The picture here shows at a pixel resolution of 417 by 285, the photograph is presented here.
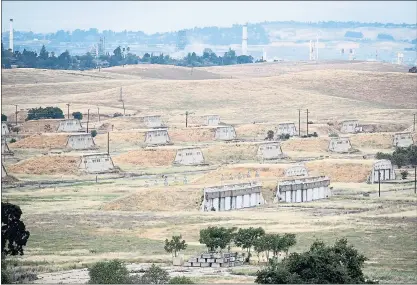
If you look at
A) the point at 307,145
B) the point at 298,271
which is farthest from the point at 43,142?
the point at 298,271

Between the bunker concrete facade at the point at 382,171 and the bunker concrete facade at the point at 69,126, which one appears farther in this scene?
the bunker concrete facade at the point at 69,126

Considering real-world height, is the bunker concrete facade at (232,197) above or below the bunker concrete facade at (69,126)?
above

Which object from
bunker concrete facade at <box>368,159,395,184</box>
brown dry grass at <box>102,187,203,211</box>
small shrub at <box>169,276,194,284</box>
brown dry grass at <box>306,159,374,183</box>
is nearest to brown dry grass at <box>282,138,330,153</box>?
brown dry grass at <box>306,159,374,183</box>

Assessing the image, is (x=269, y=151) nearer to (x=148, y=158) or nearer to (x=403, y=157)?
(x=148, y=158)

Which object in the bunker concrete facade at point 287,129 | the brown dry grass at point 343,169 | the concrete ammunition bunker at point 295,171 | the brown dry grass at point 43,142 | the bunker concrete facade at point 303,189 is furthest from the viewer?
the bunker concrete facade at point 287,129

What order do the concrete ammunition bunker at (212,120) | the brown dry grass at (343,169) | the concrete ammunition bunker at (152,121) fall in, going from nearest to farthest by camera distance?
the brown dry grass at (343,169) < the concrete ammunition bunker at (152,121) < the concrete ammunition bunker at (212,120)

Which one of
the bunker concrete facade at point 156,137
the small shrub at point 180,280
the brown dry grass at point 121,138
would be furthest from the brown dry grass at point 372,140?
the small shrub at point 180,280

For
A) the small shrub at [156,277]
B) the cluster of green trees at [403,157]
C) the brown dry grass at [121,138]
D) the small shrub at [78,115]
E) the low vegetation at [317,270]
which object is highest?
the low vegetation at [317,270]

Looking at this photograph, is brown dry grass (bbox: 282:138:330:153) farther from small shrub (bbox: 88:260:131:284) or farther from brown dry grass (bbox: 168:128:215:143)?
small shrub (bbox: 88:260:131:284)

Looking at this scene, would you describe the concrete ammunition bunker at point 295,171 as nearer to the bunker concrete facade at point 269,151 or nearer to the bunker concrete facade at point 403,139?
the bunker concrete facade at point 269,151
